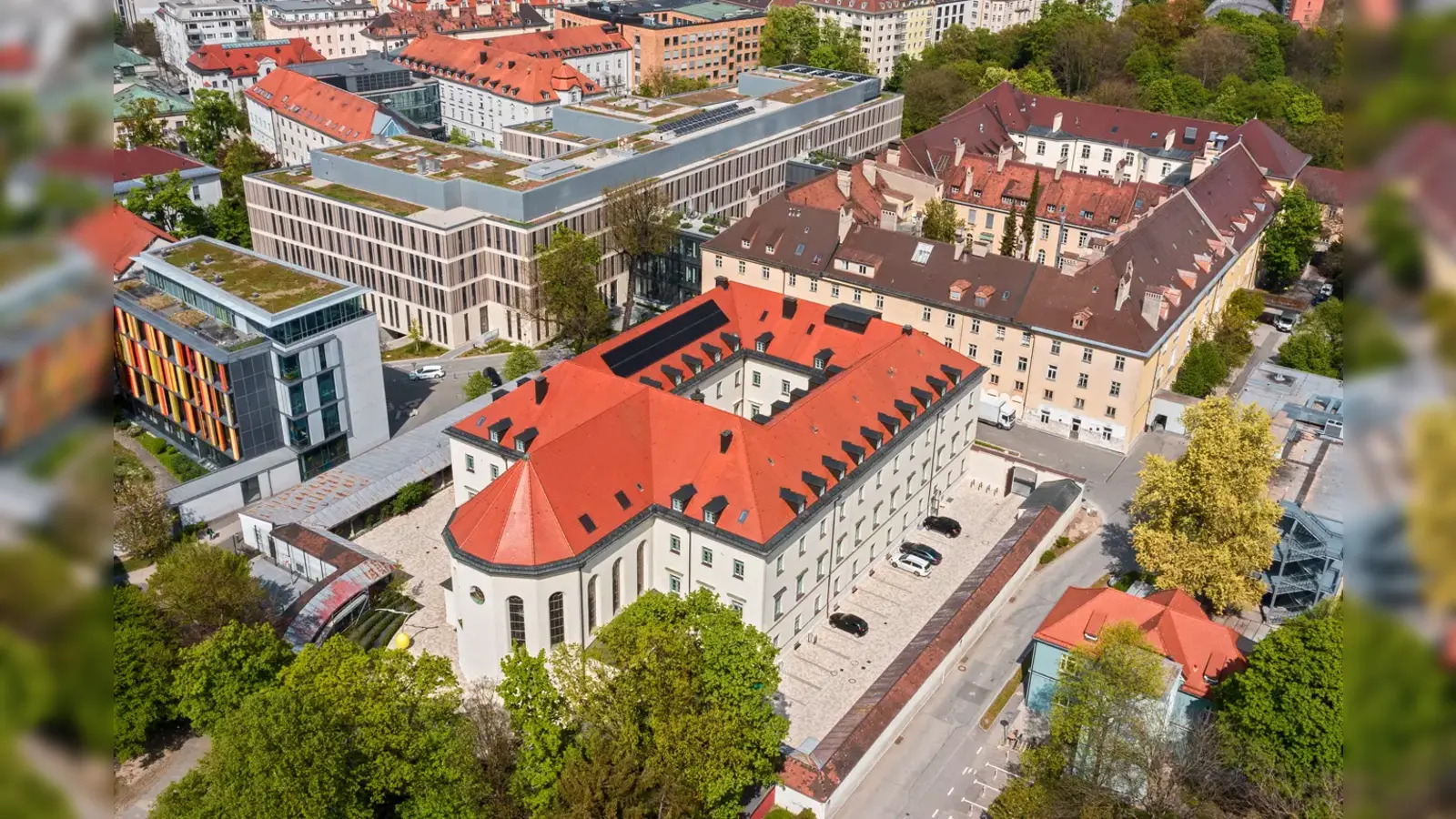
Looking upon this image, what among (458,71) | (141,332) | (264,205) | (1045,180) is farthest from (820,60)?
(141,332)

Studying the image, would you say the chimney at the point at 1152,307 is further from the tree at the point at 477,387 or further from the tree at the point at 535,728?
the tree at the point at 535,728

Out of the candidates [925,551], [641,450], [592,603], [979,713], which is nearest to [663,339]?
[641,450]

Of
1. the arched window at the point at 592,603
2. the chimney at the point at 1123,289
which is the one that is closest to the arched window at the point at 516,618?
the arched window at the point at 592,603

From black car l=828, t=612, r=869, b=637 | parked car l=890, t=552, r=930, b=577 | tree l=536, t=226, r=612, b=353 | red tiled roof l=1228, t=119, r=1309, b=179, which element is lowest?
black car l=828, t=612, r=869, b=637

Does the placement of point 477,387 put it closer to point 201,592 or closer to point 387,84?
point 201,592

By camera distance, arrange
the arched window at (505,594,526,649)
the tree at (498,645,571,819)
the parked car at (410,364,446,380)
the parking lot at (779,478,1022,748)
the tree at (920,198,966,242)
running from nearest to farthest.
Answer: the tree at (498,645,571,819)
the arched window at (505,594,526,649)
the parking lot at (779,478,1022,748)
the parked car at (410,364,446,380)
the tree at (920,198,966,242)

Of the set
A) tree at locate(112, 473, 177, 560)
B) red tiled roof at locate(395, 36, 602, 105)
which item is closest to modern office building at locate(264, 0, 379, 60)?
red tiled roof at locate(395, 36, 602, 105)

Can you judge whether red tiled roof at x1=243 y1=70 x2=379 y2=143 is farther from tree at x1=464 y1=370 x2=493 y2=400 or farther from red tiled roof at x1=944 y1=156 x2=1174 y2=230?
Answer: red tiled roof at x1=944 y1=156 x2=1174 y2=230
